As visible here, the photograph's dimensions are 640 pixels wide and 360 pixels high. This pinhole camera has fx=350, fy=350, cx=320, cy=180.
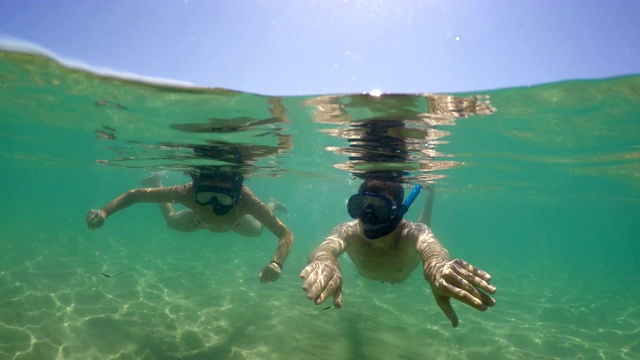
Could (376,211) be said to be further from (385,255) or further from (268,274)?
(268,274)

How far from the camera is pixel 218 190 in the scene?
1036 centimetres

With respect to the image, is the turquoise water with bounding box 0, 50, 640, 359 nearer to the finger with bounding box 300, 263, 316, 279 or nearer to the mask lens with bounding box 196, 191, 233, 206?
the mask lens with bounding box 196, 191, 233, 206

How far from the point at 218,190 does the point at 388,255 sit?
18.2 ft

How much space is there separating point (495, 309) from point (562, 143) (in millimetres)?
7348

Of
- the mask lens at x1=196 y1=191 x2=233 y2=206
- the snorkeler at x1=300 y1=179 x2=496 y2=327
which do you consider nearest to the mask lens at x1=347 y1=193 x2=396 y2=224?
the snorkeler at x1=300 y1=179 x2=496 y2=327

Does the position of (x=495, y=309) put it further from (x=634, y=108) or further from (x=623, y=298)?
(x=623, y=298)

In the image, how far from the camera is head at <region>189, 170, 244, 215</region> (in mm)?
10352

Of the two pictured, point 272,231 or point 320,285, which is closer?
point 320,285

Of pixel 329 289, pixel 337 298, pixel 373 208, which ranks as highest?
pixel 373 208

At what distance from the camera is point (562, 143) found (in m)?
13.9

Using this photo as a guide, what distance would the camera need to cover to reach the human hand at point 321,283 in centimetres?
350

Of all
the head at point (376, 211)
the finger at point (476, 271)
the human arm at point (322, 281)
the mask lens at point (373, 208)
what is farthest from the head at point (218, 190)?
the finger at point (476, 271)

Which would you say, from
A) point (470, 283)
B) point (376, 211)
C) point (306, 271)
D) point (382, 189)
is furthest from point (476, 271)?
point (382, 189)

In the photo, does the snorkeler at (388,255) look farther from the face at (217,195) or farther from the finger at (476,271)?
the face at (217,195)
